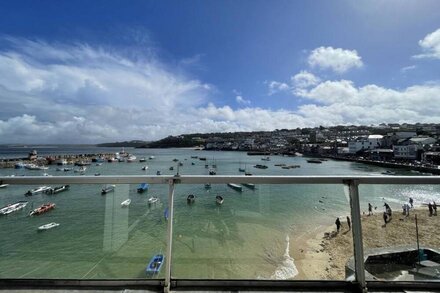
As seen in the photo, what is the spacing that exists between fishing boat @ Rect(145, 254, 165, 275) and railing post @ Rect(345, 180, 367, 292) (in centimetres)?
153

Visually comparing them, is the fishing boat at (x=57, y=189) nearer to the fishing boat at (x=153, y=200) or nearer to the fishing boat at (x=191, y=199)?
the fishing boat at (x=153, y=200)

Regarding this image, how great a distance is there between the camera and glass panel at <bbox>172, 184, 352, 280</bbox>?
2.19 metres

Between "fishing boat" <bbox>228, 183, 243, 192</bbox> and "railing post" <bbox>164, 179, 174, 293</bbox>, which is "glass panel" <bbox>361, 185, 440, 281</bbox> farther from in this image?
"railing post" <bbox>164, 179, 174, 293</bbox>

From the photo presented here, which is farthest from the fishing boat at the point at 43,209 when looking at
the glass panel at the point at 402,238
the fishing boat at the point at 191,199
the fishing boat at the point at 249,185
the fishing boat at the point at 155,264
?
the glass panel at the point at 402,238

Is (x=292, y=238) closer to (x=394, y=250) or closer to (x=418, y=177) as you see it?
(x=394, y=250)

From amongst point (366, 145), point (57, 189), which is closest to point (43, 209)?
point (57, 189)

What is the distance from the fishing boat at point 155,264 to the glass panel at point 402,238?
63.4 inches

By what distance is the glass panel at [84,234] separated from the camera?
222cm

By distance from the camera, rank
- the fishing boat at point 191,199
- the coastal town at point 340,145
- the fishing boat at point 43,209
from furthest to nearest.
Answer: the coastal town at point 340,145 < the fishing boat at point 191,199 < the fishing boat at point 43,209

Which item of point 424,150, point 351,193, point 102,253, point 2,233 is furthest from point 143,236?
point 424,150

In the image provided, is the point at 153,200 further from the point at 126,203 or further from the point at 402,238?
the point at 402,238

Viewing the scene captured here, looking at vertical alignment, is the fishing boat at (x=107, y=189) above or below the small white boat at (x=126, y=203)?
above

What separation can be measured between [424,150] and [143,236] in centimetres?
8664

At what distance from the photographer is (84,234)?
7.51 ft
